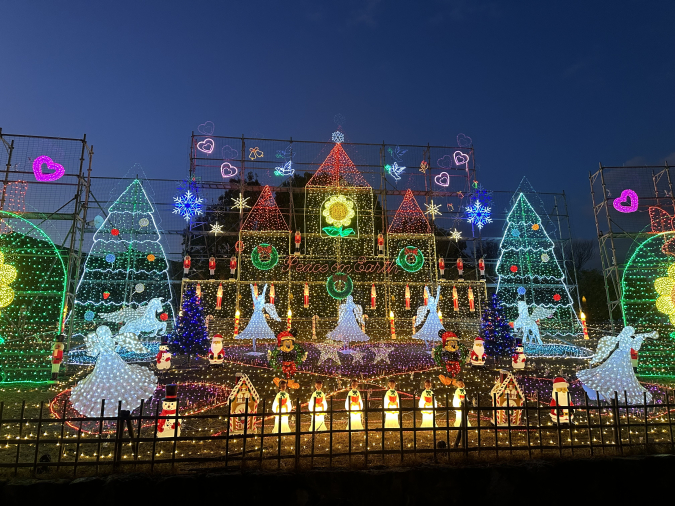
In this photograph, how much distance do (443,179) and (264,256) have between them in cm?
990

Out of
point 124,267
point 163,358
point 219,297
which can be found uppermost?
point 124,267

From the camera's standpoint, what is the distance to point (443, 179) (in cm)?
2102

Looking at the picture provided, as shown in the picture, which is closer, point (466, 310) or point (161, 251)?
point (161, 251)

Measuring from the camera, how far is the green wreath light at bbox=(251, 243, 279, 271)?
1752cm

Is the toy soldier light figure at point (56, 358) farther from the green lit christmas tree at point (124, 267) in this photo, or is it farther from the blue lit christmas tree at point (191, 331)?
the green lit christmas tree at point (124, 267)

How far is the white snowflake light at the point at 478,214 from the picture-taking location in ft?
66.5

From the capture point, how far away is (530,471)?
4.43m

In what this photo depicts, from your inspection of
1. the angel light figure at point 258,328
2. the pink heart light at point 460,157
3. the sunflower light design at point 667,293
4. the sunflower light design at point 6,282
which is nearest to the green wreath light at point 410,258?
the pink heart light at point 460,157

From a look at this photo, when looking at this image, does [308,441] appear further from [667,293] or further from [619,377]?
[667,293]

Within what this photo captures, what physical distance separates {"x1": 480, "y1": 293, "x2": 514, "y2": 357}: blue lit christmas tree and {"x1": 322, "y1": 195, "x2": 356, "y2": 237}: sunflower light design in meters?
6.82

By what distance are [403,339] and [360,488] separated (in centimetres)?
1150

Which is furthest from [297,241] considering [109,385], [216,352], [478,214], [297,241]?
[109,385]

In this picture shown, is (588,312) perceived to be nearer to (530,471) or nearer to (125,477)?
(530,471)

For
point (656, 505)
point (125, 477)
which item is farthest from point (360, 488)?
point (656, 505)
